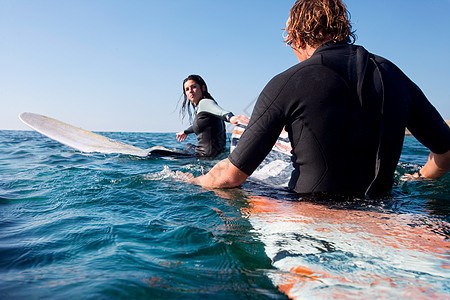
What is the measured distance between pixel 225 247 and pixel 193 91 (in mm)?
4894

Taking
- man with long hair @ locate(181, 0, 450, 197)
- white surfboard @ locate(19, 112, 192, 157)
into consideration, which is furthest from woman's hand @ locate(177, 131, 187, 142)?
man with long hair @ locate(181, 0, 450, 197)

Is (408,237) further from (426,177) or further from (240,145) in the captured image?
(426,177)

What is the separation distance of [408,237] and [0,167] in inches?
246

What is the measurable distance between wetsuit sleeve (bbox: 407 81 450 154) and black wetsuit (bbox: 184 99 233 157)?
412 centimetres

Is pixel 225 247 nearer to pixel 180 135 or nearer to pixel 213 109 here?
pixel 213 109

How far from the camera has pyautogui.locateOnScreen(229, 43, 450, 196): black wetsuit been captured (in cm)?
192

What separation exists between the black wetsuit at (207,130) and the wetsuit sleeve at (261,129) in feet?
13.0

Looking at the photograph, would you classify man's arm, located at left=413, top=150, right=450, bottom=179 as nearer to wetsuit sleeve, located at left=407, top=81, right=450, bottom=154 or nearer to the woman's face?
wetsuit sleeve, located at left=407, top=81, right=450, bottom=154

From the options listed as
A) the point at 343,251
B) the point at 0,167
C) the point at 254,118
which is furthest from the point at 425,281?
the point at 0,167

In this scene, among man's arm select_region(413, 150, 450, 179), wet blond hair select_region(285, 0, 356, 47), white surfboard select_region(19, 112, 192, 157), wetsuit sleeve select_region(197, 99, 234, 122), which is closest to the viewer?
wet blond hair select_region(285, 0, 356, 47)

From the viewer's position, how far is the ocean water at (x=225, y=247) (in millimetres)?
1258

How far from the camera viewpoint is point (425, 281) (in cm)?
120

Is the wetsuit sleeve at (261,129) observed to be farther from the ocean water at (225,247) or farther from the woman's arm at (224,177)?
the ocean water at (225,247)

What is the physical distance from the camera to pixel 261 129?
2.06 m
